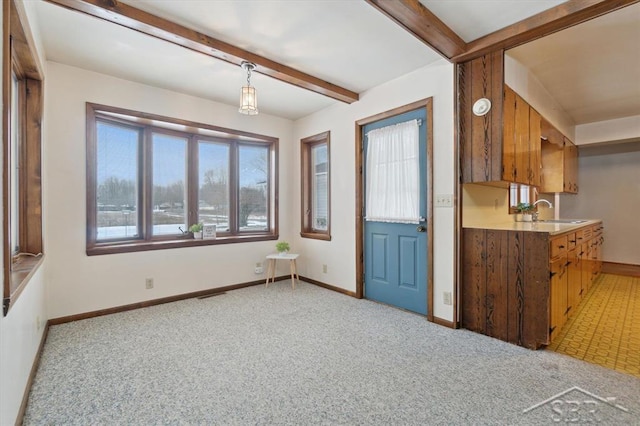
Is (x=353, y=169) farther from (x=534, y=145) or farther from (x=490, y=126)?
(x=534, y=145)

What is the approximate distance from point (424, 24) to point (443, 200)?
154cm

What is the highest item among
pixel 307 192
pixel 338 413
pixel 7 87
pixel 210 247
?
pixel 7 87

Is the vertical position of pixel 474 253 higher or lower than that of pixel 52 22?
lower

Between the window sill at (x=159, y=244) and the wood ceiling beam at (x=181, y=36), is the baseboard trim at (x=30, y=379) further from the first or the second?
the wood ceiling beam at (x=181, y=36)

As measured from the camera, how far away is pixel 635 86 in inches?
147

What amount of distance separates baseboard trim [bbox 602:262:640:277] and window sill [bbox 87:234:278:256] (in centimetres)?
609

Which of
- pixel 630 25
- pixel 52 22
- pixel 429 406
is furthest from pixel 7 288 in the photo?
pixel 630 25

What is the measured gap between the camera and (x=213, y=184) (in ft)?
14.1

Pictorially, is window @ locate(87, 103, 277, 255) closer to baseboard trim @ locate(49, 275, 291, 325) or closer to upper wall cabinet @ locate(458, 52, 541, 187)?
baseboard trim @ locate(49, 275, 291, 325)

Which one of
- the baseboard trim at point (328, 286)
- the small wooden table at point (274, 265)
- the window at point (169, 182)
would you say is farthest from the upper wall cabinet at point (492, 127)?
the window at point (169, 182)

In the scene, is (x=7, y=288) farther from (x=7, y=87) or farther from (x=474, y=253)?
(x=474, y=253)

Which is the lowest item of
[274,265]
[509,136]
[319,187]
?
[274,265]

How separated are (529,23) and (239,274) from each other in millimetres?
4100

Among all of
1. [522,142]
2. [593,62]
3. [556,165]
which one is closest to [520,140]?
[522,142]
